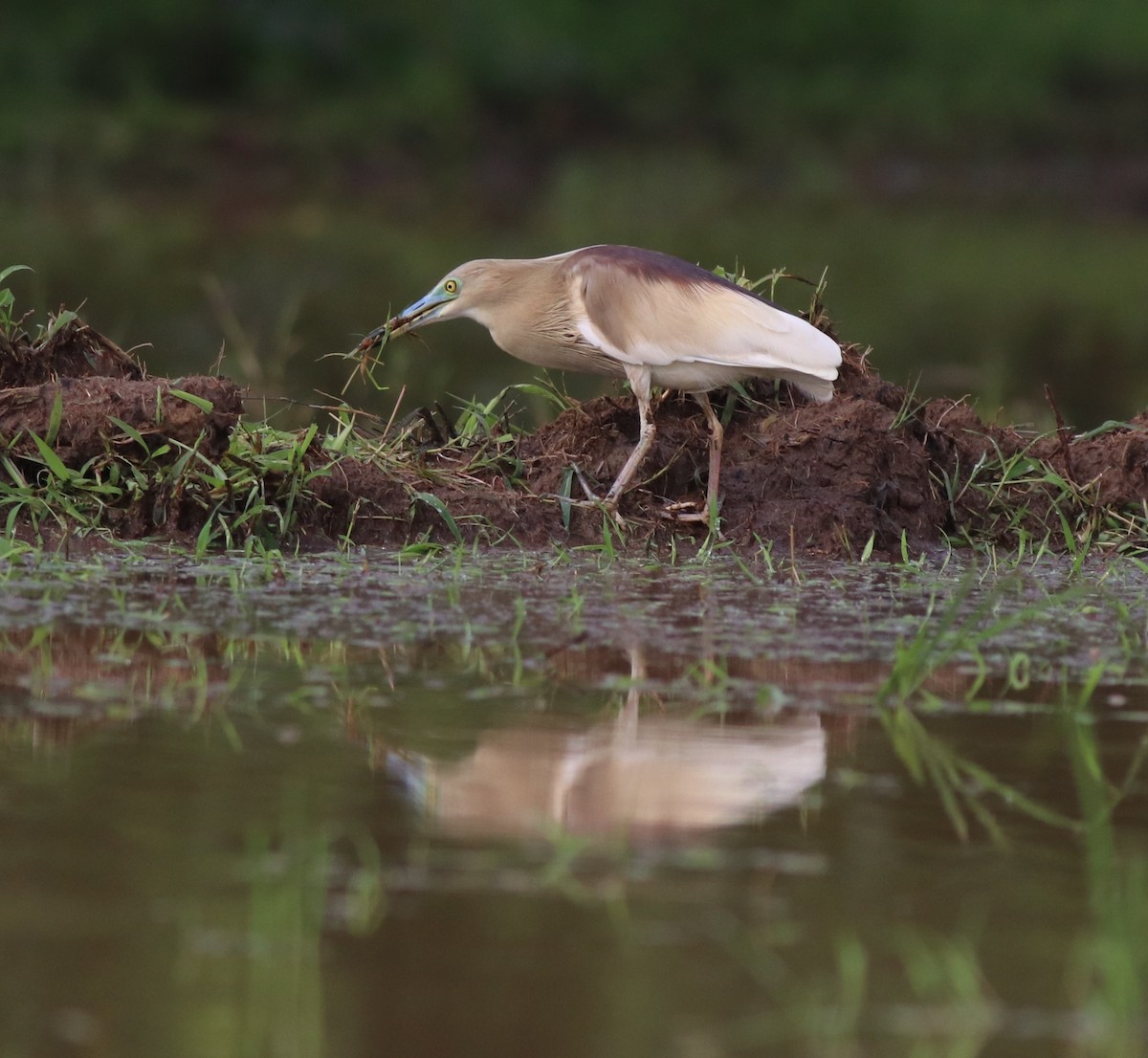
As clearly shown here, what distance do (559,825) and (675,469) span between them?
3097mm

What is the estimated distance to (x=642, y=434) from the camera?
571 centimetres

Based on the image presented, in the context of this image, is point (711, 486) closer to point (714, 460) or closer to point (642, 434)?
point (714, 460)

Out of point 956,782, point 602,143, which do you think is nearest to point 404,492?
point 956,782

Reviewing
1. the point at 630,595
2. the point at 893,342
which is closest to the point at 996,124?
the point at 893,342

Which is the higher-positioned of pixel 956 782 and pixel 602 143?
pixel 602 143

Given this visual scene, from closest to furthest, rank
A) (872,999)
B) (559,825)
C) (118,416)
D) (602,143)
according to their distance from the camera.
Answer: (872,999) → (559,825) → (118,416) → (602,143)

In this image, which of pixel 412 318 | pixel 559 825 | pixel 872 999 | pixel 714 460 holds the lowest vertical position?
pixel 872 999

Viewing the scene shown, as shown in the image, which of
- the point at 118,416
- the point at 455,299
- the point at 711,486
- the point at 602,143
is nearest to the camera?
the point at 118,416

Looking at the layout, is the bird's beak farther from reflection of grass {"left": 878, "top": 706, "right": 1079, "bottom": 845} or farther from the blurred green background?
the blurred green background

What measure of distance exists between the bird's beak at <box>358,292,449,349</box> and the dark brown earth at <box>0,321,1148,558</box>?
A: 14.3 inches

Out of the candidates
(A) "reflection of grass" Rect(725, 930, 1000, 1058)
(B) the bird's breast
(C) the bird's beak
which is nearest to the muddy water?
(A) "reflection of grass" Rect(725, 930, 1000, 1058)

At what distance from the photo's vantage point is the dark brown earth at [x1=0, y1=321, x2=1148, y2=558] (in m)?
5.43

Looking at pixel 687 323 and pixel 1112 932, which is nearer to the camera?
pixel 1112 932

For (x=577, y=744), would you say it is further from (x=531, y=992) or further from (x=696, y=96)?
(x=696, y=96)
